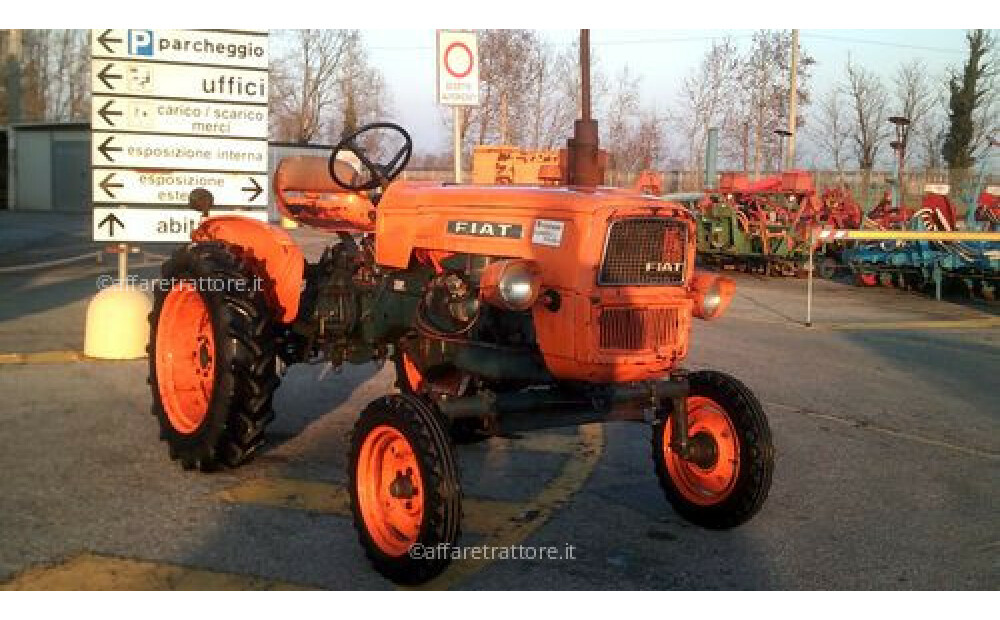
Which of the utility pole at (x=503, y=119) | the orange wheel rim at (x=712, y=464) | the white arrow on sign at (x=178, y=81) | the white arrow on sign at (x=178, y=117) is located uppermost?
the utility pole at (x=503, y=119)

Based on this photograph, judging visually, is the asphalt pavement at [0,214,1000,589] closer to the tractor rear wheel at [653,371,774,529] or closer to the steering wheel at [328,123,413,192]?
the tractor rear wheel at [653,371,774,529]

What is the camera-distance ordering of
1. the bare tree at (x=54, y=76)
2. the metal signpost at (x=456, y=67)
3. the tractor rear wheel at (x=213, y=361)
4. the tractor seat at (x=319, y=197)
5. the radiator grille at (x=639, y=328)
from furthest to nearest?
Answer: the bare tree at (x=54, y=76)
the metal signpost at (x=456, y=67)
the tractor seat at (x=319, y=197)
the tractor rear wheel at (x=213, y=361)
the radiator grille at (x=639, y=328)

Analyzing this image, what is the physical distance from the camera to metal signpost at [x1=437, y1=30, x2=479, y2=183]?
8.23 m

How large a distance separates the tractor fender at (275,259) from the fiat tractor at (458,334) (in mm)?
12

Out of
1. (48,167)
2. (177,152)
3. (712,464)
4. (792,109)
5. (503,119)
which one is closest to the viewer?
(712,464)

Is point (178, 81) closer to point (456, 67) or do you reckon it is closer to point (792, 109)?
point (456, 67)

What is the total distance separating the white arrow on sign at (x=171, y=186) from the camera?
26.3 ft

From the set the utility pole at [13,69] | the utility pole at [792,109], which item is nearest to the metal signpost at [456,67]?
the utility pole at [792,109]

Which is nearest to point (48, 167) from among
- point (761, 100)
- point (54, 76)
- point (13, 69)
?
point (13, 69)

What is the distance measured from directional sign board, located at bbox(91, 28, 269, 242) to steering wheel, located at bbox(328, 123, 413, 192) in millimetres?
3571

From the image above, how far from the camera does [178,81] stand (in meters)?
8.05

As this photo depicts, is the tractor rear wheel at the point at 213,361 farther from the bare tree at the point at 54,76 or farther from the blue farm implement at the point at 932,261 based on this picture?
the bare tree at the point at 54,76

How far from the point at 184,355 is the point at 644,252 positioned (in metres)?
3.07

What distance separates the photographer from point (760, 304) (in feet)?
45.8
